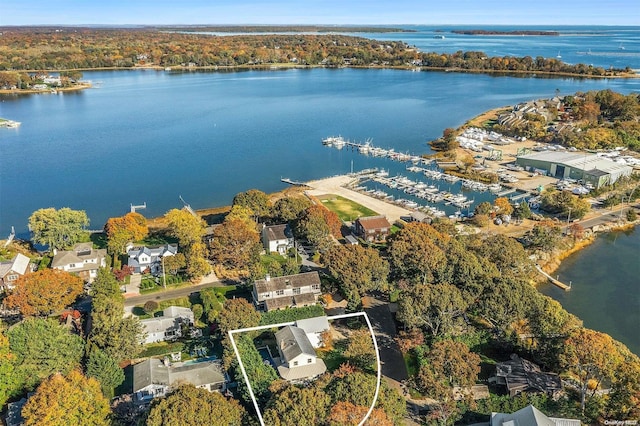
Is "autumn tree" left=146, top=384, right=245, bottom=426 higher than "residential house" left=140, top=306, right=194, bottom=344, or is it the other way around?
"autumn tree" left=146, top=384, right=245, bottom=426

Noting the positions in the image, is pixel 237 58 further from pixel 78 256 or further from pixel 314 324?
pixel 314 324

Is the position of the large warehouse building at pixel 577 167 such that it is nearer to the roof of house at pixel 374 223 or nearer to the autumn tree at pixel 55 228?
the roof of house at pixel 374 223

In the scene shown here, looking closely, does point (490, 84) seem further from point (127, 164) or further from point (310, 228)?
point (310, 228)

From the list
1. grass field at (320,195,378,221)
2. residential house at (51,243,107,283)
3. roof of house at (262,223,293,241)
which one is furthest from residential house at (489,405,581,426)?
residential house at (51,243,107,283)

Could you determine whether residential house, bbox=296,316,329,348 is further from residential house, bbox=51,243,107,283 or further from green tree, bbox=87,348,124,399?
residential house, bbox=51,243,107,283

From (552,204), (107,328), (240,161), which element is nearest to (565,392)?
(107,328)
